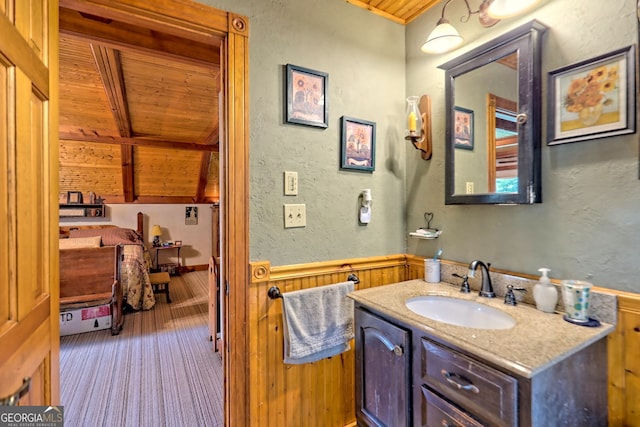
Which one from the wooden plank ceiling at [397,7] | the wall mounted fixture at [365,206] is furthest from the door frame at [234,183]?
the wooden plank ceiling at [397,7]

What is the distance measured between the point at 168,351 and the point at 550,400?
9.91ft

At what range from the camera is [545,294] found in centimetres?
117

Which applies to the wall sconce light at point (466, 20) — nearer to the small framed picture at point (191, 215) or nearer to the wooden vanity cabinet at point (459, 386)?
the wooden vanity cabinet at point (459, 386)

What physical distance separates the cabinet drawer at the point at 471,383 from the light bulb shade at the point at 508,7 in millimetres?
1435

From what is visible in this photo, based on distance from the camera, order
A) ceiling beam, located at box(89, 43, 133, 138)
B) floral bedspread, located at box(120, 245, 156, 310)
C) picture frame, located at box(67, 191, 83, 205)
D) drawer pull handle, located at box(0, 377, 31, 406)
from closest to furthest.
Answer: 1. drawer pull handle, located at box(0, 377, 31, 406)
2. ceiling beam, located at box(89, 43, 133, 138)
3. floral bedspread, located at box(120, 245, 156, 310)
4. picture frame, located at box(67, 191, 83, 205)

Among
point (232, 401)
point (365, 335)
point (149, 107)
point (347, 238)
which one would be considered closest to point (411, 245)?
point (347, 238)

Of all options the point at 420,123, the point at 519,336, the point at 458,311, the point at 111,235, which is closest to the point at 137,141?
the point at 111,235

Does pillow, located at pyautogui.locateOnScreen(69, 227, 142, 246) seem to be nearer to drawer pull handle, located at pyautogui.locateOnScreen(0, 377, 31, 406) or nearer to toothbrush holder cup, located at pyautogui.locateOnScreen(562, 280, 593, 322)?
drawer pull handle, located at pyautogui.locateOnScreen(0, 377, 31, 406)

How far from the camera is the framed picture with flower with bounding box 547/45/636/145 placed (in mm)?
1048

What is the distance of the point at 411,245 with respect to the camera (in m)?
1.91

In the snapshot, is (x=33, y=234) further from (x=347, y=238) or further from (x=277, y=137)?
(x=347, y=238)

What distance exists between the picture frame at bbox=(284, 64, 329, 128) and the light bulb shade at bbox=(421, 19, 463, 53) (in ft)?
1.88

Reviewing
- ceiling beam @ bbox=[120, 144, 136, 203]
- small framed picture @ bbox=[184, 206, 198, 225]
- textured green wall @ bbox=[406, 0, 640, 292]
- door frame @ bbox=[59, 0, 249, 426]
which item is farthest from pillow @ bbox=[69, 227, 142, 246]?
textured green wall @ bbox=[406, 0, 640, 292]

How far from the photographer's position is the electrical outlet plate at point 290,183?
1.52 m
